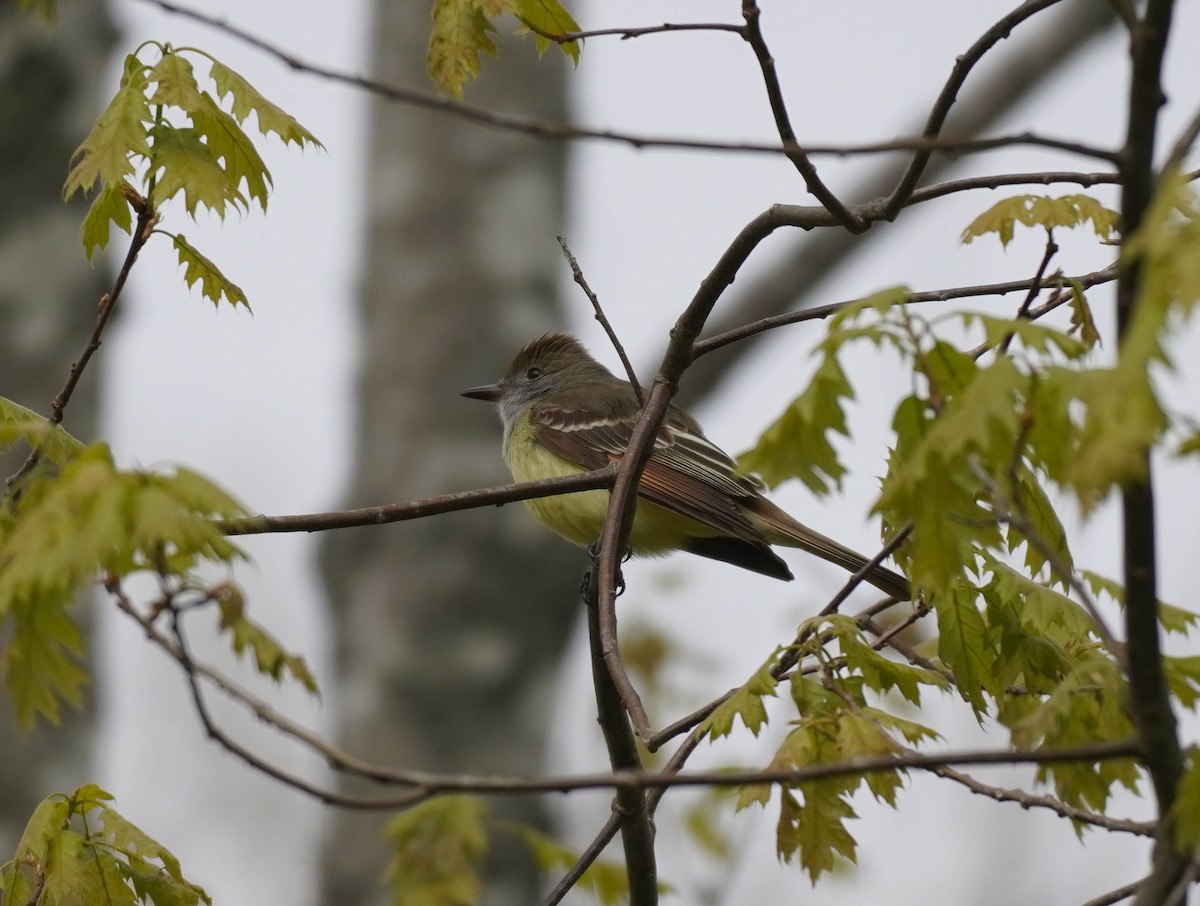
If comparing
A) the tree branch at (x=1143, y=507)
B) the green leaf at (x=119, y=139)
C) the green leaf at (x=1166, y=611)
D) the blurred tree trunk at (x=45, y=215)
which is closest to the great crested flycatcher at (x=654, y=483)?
the green leaf at (x=1166, y=611)

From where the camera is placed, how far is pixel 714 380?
35.4 feet

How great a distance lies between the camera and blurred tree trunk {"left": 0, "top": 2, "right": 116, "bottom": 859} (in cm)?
A: 721

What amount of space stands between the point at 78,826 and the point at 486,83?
8851 mm

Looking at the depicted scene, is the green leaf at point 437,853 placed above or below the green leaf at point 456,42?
below

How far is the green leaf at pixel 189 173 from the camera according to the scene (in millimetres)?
3020

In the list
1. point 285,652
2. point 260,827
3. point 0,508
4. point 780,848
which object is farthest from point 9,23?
point 260,827

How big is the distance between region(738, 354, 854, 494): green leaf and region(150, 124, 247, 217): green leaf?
1.37 metres

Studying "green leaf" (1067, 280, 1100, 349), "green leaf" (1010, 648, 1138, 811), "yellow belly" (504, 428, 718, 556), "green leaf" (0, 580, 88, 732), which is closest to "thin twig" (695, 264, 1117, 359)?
"green leaf" (1067, 280, 1100, 349)

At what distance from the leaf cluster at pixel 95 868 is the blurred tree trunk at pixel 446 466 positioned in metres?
7.01

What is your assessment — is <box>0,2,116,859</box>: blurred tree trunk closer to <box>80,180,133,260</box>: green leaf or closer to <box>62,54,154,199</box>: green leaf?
<box>80,180,133,260</box>: green leaf

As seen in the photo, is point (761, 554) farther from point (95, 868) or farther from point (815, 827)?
point (95, 868)

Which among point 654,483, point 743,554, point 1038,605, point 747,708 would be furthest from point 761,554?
point 747,708

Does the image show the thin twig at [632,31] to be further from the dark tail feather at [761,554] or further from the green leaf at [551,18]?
the dark tail feather at [761,554]

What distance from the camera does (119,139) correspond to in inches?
119
